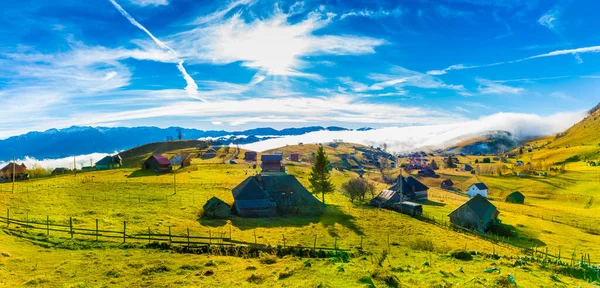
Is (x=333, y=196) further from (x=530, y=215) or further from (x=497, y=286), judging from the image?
(x=497, y=286)

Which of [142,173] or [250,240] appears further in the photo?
[142,173]

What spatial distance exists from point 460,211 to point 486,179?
108 m

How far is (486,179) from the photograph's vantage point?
157 m

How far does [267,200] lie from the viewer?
2420 inches

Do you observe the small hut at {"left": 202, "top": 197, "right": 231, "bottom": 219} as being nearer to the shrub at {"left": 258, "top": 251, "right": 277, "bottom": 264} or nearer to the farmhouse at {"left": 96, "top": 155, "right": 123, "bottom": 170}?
the shrub at {"left": 258, "top": 251, "right": 277, "bottom": 264}

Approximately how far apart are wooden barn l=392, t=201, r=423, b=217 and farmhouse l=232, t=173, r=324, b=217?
1893 centimetres

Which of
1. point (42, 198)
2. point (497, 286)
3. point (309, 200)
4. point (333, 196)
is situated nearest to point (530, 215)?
point (333, 196)

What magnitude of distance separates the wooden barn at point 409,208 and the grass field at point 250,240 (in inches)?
136

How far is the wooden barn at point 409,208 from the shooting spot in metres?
69.4

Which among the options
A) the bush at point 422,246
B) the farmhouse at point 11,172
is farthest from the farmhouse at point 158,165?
the bush at point 422,246

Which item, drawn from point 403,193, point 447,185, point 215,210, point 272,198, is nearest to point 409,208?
point 403,193

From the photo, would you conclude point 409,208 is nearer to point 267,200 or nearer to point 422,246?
point 267,200

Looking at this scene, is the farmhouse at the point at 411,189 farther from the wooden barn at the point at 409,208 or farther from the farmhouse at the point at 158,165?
the farmhouse at the point at 158,165

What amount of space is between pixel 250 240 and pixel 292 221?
628 inches
